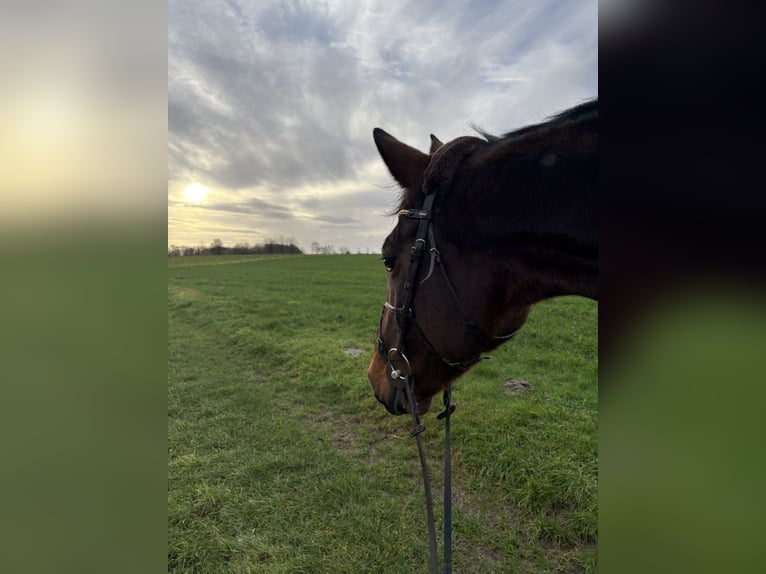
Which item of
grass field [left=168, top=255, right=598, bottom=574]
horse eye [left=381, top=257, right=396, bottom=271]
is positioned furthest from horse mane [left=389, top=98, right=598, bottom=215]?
grass field [left=168, top=255, right=598, bottom=574]

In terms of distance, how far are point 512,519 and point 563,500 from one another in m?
0.51

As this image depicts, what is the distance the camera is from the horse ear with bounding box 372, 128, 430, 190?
206 centimetres

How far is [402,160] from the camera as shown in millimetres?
2098

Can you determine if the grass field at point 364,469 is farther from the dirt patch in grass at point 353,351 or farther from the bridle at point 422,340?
the bridle at point 422,340

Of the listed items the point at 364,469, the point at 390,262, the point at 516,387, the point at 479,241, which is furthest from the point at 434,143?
the point at 516,387

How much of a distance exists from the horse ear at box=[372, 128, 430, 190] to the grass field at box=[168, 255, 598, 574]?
288cm

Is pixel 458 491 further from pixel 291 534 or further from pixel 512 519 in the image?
pixel 291 534

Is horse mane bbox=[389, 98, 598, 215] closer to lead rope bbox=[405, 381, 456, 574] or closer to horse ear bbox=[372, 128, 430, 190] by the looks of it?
horse ear bbox=[372, 128, 430, 190]

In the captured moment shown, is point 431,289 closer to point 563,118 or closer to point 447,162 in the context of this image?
point 447,162

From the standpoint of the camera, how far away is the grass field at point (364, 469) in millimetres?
2930
